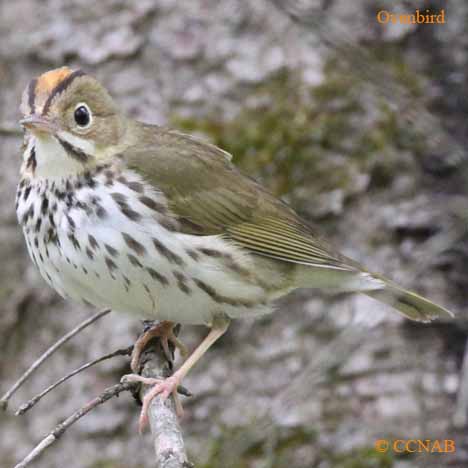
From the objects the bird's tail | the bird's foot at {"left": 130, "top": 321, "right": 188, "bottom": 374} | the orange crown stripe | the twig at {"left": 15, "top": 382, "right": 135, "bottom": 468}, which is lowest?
the bird's tail

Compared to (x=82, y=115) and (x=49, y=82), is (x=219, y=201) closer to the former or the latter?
(x=82, y=115)

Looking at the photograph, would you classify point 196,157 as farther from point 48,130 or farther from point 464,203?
point 464,203

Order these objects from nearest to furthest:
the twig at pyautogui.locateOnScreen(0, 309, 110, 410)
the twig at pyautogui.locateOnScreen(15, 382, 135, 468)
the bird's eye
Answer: the twig at pyautogui.locateOnScreen(15, 382, 135, 468), the twig at pyautogui.locateOnScreen(0, 309, 110, 410), the bird's eye

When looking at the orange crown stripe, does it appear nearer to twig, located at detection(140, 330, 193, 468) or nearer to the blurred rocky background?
the blurred rocky background

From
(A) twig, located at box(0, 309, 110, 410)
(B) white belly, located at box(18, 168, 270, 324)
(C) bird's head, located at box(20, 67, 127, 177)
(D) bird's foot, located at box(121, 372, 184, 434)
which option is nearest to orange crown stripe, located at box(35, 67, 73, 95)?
(C) bird's head, located at box(20, 67, 127, 177)

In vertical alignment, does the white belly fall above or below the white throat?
below

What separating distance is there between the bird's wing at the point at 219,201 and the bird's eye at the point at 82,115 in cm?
20

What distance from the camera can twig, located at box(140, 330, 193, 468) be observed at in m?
2.67

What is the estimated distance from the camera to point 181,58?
16.7 feet

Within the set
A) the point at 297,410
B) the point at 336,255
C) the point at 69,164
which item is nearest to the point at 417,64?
the point at 336,255

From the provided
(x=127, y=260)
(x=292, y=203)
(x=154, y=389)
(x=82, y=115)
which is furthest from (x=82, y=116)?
(x=292, y=203)

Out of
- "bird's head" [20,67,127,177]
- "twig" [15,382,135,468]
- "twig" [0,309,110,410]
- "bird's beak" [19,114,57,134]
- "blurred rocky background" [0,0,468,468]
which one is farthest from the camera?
"blurred rocky background" [0,0,468,468]

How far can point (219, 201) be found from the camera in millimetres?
3820

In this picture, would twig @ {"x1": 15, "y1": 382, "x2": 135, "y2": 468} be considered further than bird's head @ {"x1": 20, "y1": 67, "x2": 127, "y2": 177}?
No
